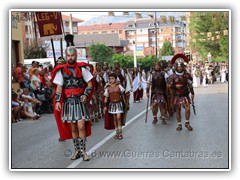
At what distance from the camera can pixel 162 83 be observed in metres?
11.5

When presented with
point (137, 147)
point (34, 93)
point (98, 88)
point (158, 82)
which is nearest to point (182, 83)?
point (158, 82)

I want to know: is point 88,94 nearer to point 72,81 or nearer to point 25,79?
point 72,81

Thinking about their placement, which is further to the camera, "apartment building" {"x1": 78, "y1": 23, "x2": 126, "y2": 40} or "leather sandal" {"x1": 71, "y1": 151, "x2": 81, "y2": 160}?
"apartment building" {"x1": 78, "y1": 23, "x2": 126, "y2": 40}

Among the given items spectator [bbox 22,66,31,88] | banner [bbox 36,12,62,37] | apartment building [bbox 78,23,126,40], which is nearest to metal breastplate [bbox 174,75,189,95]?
apartment building [bbox 78,23,126,40]

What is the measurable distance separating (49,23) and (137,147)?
3355mm

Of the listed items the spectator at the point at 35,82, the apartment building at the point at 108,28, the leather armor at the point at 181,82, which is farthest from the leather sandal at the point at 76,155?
the spectator at the point at 35,82

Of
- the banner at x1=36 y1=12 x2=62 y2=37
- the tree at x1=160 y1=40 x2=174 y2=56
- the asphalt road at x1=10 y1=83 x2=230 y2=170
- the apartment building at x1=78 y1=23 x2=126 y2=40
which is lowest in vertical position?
the asphalt road at x1=10 y1=83 x2=230 y2=170

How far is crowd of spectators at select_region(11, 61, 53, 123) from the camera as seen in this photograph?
524 inches

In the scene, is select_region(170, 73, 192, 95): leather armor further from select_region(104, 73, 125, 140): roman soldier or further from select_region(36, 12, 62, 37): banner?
select_region(36, 12, 62, 37): banner

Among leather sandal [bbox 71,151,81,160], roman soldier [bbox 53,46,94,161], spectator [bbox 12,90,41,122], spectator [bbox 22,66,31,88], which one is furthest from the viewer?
spectator [bbox 22,66,31,88]

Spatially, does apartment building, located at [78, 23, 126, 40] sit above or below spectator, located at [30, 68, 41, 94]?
above

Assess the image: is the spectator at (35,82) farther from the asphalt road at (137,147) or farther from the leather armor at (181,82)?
the leather armor at (181,82)
